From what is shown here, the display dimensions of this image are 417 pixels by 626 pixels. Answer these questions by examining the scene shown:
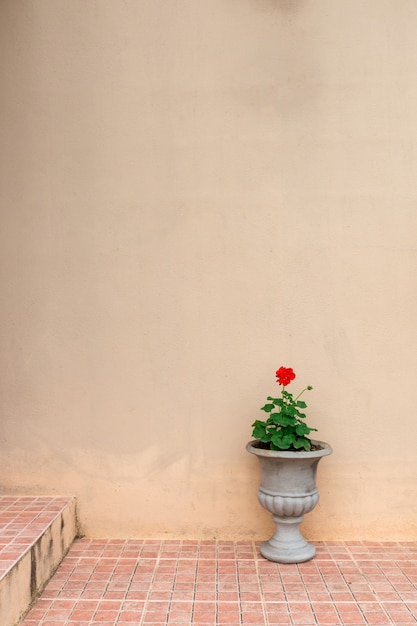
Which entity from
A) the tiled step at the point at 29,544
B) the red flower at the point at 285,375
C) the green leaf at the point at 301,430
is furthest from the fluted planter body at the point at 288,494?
the tiled step at the point at 29,544

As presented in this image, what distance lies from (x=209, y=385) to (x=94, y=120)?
1796mm

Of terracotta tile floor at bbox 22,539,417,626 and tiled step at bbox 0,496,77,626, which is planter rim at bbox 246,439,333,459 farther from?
tiled step at bbox 0,496,77,626

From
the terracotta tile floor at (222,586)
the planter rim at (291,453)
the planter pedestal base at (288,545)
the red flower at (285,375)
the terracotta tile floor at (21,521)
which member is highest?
the red flower at (285,375)

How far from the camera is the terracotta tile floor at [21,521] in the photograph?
291 centimetres

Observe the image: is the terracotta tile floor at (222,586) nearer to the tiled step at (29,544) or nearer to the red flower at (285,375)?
the tiled step at (29,544)

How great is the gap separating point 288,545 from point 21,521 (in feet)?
4.87

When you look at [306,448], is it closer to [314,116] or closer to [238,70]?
[314,116]

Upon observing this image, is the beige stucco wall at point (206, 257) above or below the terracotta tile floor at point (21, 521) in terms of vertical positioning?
above

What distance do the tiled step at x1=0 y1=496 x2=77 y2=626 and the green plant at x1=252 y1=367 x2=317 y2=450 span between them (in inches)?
48.2

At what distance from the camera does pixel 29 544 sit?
3.02 meters

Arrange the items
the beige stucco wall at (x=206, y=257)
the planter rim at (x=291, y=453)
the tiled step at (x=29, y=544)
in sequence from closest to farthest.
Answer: the tiled step at (x=29, y=544), the planter rim at (x=291, y=453), the beige stucco wall at (x=206, y=257)

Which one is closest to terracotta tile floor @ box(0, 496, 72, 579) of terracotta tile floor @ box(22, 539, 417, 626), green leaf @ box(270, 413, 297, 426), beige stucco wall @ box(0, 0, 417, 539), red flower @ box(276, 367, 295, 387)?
beige stucco wall @ box(0, 0, 417, 539)

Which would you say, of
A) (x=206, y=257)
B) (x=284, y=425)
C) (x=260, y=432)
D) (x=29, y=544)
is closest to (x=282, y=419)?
(x=284, y=425)

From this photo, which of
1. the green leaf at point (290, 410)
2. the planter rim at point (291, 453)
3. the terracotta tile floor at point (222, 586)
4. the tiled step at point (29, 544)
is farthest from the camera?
the green leaf at point (290, 410)
